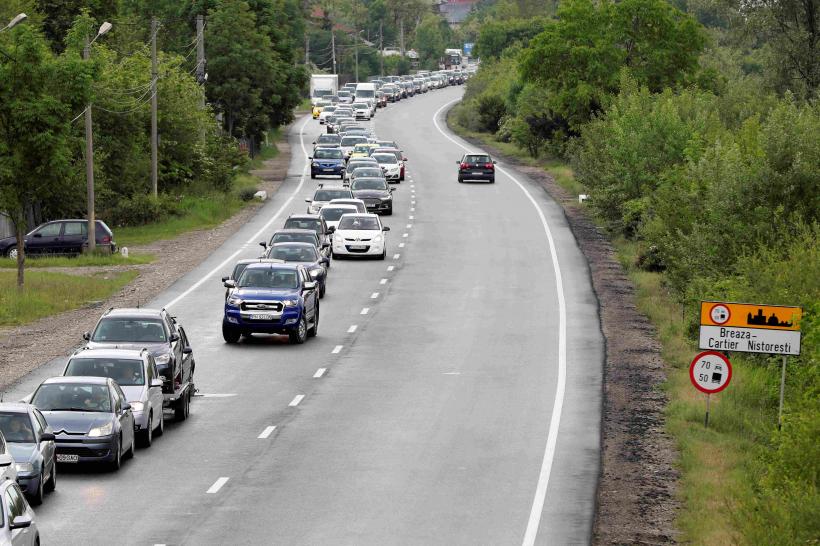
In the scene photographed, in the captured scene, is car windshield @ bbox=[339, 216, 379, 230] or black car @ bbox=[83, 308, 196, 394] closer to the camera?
black car @ bbox=[83, 308, 196, 394]

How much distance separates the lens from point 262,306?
36219 millimetres

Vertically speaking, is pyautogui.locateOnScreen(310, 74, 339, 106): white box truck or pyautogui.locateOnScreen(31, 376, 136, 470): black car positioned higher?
pyautogui.locateOnScreen(310, 74, 339, 106): white box truck

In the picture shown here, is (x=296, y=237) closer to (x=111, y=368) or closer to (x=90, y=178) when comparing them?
(x=90, y=178)

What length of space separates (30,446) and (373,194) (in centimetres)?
4514

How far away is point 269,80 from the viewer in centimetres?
9031

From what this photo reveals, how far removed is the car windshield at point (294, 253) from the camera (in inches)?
1697

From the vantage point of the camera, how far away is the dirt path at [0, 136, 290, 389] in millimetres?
34847

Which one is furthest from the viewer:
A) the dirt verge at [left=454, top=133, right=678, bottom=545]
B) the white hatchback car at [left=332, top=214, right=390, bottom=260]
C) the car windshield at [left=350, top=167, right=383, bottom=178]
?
the car windshield at [left=350, top=167, right=383, bottom=178]

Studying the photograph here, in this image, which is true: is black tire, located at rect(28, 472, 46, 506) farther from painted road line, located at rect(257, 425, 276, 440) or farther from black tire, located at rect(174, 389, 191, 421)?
black tire, located at rect(174, 389, 191, 421)

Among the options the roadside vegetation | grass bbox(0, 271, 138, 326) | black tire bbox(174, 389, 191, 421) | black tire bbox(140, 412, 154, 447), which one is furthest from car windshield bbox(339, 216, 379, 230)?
black tire bbox(140, 412, 154, 447)

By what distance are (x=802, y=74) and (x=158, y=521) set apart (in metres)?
61.5

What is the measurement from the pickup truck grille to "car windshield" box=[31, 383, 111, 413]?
40.6 ft

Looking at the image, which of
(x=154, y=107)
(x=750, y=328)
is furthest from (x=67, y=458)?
(x=154, y=107)

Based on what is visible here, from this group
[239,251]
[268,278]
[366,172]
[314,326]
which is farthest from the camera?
[366,172]
